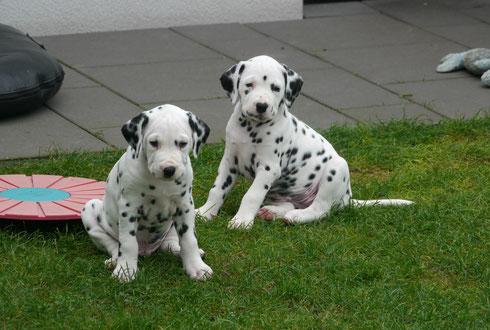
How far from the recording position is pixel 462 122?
8367 mm

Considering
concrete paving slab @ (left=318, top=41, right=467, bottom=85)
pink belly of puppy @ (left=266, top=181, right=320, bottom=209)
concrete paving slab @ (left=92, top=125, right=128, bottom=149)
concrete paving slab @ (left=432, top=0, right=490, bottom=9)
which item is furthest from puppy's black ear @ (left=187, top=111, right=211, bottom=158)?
concrete paving slab @ (left=432, top=0, right=490, bottom=9)

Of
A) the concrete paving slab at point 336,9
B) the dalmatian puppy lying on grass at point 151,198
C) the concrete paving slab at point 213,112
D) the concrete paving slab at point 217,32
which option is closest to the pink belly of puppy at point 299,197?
the dalmatian puppy lying on grass at point 151,198

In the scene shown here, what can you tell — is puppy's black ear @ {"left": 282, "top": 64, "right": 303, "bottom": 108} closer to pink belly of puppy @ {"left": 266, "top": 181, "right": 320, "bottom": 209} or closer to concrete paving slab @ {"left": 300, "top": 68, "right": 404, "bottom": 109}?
pink belly of puppy @ {"left": 266, "top": 181, "right": 320, "bottom": 209}

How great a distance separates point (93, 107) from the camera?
8742mm

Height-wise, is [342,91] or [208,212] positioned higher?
[208,212]

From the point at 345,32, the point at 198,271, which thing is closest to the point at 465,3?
the point at 345,32

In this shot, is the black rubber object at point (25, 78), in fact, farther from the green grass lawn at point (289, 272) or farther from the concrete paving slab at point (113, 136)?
the green grass lawn at point (289, 272)

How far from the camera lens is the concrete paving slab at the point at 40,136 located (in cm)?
755

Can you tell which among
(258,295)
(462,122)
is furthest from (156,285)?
(462,122)

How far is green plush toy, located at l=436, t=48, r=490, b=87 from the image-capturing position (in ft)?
32.4

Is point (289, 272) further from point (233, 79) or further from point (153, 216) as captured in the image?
point (233, 79)

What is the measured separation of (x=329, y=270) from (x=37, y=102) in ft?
14.0

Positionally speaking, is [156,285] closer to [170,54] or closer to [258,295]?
[258,295]

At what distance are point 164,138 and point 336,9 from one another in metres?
9.05
